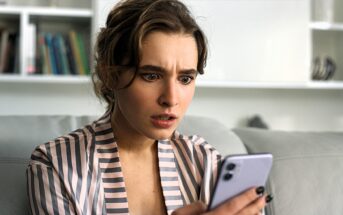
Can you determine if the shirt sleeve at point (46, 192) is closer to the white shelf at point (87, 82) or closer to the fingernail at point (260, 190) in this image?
the fingernail at point (260, 190)

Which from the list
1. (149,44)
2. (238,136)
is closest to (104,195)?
(149,44)

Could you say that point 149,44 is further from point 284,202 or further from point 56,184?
point 284,202

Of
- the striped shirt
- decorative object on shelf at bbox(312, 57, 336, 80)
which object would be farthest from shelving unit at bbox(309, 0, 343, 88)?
the striped shirt

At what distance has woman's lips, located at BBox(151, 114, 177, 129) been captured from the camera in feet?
3.49

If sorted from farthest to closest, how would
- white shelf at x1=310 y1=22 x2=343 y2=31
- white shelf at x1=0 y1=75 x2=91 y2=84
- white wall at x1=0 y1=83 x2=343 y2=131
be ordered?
white shelf at x1=310 y1=22 x2=343 y2=31 → white wall at x1=0 y1=83 x2=343 y2=131 → white shelf at x1=0 y1=75 x2=91 y2=84

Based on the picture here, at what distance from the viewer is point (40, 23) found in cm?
275

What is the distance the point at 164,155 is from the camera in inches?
48.7

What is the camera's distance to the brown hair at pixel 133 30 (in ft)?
3.52

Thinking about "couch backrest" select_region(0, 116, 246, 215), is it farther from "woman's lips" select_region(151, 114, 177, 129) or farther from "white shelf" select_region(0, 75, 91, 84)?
"white shelf" select_region(0, 75, 91, 84)

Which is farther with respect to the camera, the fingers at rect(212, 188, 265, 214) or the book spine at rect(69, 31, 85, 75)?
the book spine at rect(69, 31, 85, 75)

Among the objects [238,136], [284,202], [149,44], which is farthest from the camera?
[238,136]

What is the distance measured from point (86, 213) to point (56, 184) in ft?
0.28

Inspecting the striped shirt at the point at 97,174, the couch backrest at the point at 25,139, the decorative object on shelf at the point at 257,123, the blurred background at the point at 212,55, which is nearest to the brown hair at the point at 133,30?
the striped shirt at the point at 97,174

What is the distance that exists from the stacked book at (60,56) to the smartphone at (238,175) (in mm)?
1780
